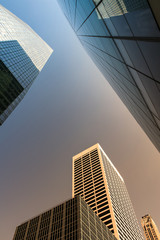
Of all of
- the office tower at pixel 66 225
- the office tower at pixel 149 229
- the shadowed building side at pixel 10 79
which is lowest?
the office tower at pixel 149 229

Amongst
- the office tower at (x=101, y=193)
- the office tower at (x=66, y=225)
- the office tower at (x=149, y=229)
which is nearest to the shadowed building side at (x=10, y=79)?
the office tower at (x=66, y=225)

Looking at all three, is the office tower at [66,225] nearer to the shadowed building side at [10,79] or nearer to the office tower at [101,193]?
the office tower at [101,193]

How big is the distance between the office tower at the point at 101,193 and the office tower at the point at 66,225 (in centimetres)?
1154

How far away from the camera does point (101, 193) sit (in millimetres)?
110688

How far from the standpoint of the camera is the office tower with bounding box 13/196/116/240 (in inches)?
2854

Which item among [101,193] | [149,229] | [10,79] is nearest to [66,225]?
[101,193]

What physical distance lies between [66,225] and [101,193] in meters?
37.8

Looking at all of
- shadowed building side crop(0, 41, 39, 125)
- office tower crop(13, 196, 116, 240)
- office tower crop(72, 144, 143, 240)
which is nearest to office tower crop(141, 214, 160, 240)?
office tower crop(72, 144, 143, 240)

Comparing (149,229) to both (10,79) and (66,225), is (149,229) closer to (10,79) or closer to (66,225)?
(66,225)

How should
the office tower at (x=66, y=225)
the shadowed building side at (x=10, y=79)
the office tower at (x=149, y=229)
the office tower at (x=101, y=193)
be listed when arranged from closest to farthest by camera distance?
the office tower at (x=66, y=225), the shadowed building side at (x=10, y=79), the office tower at (x=101, y=193), the office tower at (x=149, y=229)

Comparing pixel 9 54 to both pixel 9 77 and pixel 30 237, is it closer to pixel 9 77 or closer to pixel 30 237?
pixel 9 77

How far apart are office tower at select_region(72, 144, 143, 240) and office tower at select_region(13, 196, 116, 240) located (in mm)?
11543

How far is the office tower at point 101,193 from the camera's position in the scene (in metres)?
95.3

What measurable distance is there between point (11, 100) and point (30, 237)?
60.0 m
